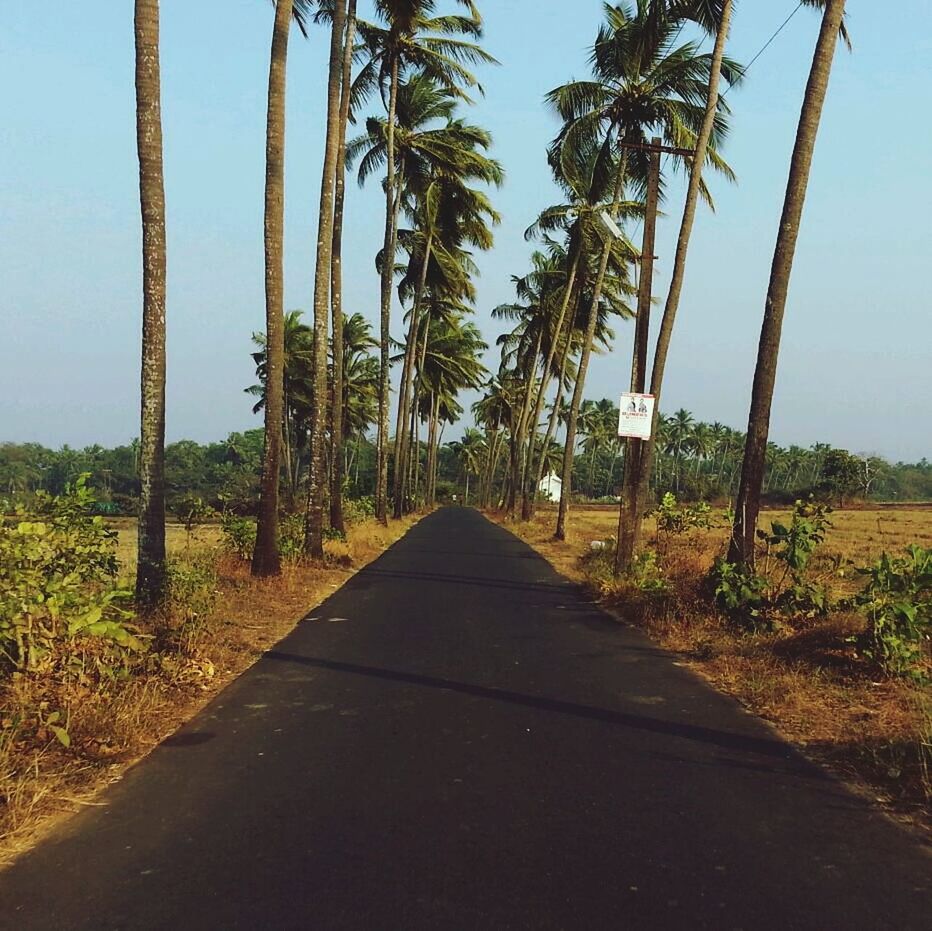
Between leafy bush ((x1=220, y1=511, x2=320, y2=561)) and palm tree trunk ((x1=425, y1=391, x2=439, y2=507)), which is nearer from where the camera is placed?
leafy bush ((x1=220, y1=511, x2=320, y2=561))

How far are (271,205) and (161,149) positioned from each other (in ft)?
13.3

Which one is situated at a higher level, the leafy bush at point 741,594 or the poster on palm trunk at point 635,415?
the poster on palm trunk at point 635,415

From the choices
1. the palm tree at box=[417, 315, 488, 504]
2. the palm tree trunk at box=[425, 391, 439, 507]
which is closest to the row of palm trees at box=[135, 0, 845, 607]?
the palm tree at box=[417, 315, 488, 504]

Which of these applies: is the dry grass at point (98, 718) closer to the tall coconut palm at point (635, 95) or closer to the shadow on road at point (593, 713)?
the shadow on road at point (593, 713)

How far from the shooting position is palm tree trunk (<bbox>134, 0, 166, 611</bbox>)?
8.31 meters

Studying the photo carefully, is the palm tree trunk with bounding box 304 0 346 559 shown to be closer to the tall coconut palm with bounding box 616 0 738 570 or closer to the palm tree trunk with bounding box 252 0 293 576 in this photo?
the palm tree trunk with bounding box 252 0 293 576

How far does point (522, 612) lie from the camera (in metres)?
11.3

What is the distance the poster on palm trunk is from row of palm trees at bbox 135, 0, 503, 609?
5424mm

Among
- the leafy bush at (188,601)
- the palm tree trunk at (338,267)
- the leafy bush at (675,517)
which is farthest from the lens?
the palm tree trunk at (338,267)

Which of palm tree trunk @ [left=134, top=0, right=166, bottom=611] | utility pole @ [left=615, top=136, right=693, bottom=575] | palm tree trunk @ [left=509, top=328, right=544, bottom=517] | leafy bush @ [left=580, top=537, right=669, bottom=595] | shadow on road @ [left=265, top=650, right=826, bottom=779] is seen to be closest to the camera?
shadow on road @ [left=265, top=650, right=826, bottom=779]

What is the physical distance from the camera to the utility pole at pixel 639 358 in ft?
45.9

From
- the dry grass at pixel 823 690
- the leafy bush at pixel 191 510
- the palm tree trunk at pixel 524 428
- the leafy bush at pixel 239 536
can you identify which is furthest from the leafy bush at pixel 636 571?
the palm tree trunk at pixel 524 428

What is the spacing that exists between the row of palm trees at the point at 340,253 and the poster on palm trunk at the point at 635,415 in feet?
17.8

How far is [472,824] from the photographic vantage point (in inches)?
159
